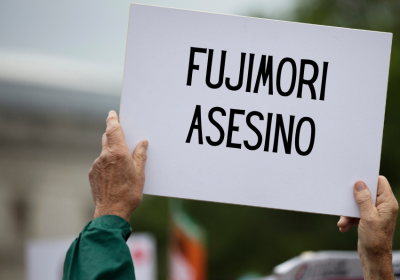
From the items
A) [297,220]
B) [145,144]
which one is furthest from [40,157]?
[145,144]

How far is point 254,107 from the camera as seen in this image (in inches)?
88.6

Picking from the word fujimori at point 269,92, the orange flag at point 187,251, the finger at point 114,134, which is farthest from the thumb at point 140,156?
the orange flag at point 187,251

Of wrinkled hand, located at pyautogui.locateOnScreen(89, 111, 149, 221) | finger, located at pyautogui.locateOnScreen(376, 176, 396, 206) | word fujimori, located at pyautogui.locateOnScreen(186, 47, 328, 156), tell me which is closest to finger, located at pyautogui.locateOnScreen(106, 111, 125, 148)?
wrinkled hand, located at pyautogui.locateOnScreen(89, 111, 149, 221)

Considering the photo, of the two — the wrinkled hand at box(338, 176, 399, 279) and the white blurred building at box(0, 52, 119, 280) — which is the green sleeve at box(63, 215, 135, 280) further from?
the white blurred building at box(0, 52, 119, 280)

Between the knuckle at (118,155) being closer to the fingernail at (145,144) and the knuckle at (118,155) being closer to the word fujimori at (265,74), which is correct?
the fingernail at (145,144)

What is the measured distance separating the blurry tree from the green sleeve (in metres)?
10.5

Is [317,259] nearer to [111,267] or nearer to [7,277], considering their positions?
[111,267]

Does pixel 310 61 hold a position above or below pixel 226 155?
above

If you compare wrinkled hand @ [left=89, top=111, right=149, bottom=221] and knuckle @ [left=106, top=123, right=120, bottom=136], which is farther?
knuckle @ [left=106, top=123, right=120, bottom=136]

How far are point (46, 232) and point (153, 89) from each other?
25771 mm

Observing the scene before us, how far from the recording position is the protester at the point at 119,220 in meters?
1.77

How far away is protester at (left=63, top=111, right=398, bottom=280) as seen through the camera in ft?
5.82

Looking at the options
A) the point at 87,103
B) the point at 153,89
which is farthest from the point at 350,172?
the point at 87,103

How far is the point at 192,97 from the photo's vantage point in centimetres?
224
